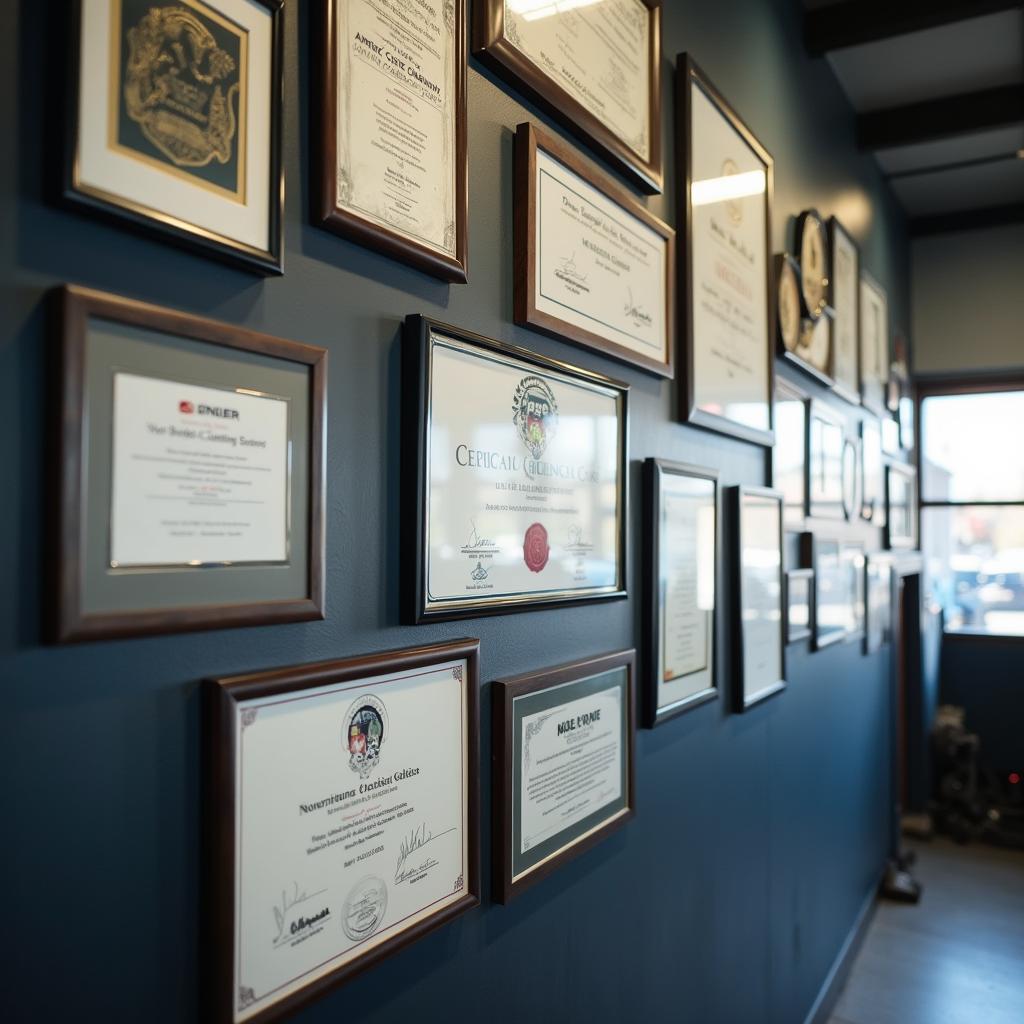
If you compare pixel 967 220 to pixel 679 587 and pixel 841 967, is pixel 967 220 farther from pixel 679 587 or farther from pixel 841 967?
pixel 679 587

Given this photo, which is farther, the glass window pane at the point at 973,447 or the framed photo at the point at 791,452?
the glass window pane at the point at 973,447

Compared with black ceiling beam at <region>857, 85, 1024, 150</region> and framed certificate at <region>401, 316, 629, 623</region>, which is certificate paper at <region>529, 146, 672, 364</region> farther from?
black ceiling beam at <region>857, 85, 1024, 150</region>

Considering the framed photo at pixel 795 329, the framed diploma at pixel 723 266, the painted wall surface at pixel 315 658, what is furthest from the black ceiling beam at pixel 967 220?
the painted wall surface at pixel 315 658

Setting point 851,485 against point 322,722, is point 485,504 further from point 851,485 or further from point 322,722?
point 851,485

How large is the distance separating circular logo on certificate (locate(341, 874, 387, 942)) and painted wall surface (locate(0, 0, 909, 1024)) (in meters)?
0.06

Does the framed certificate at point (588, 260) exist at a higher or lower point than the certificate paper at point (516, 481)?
higher

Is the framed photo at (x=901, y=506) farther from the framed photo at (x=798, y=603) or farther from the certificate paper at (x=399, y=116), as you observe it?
the certificate paper at (x=399, y=116)

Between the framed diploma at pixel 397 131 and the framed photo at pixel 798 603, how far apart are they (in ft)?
4.68

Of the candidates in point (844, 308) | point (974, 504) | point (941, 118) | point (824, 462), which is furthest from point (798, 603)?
point (974, 504)

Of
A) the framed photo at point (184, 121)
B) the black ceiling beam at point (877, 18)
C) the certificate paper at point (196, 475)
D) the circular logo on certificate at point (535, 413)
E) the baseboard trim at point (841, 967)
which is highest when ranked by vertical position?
the black ceiling beam at point (877, 18)

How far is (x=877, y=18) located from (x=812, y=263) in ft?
2.16

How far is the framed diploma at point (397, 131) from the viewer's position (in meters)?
0.76

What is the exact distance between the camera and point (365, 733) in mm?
791

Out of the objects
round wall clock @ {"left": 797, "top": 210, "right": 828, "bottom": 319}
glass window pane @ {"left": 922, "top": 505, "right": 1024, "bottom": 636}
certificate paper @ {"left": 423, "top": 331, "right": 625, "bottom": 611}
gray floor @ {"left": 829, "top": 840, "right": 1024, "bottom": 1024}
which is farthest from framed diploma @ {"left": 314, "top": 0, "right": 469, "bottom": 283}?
glass window pane @ {"left": 922, "top": 505, "right": 1024, "bottom": 636}
